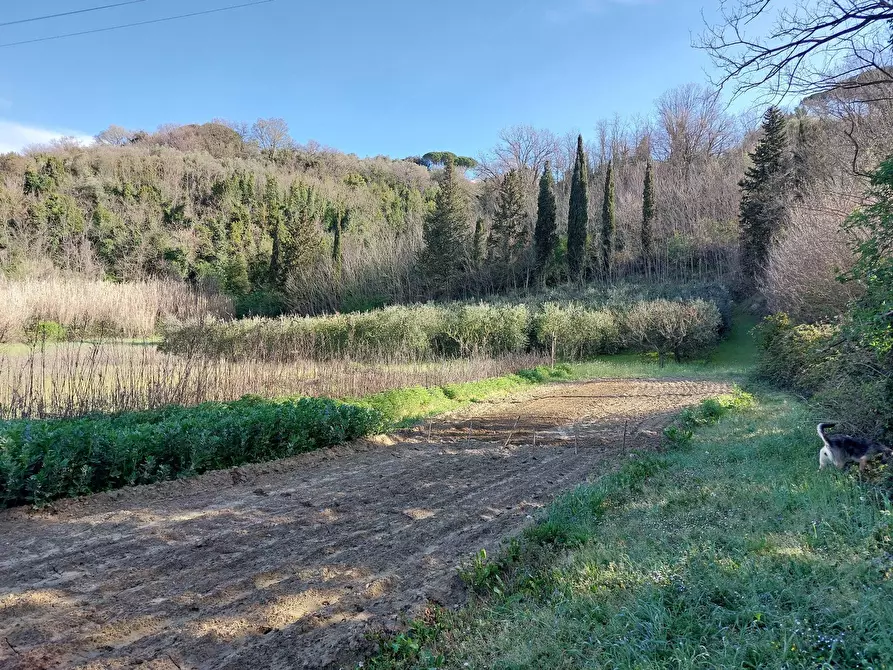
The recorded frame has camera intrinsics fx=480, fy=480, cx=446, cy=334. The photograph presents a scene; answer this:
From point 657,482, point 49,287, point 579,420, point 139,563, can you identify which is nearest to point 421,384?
point 579,420

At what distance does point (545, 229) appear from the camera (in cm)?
3503

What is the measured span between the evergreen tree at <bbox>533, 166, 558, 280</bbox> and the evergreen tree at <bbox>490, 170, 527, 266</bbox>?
235cm

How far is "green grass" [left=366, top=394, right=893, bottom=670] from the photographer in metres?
2.33

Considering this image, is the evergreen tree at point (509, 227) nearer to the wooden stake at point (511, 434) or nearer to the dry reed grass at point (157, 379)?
the dry reed grass at point (157, 379)

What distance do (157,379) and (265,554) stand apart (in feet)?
21.2

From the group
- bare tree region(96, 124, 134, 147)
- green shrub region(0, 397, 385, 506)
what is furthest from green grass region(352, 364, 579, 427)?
bare tree region(96, 124, 134, 147)

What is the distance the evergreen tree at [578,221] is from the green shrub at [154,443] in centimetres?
2933

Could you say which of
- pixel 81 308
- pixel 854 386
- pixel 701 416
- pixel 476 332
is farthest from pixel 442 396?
pixel 81 308

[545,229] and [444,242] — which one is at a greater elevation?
[545,229]

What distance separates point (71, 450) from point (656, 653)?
19.5 ft

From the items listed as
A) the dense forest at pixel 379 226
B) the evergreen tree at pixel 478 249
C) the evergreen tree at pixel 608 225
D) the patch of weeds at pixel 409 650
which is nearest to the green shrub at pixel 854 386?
the patch of weeds at pixel 409 650

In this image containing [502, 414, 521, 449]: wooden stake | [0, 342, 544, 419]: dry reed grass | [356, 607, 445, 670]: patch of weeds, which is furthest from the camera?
[0, 342, 544, 419]: dry reed grass

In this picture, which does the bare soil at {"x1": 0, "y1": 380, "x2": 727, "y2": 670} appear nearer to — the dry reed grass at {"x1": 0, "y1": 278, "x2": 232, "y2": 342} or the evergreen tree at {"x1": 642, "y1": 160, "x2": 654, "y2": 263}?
the dry reed grass at {"x1": 0, "y1": 278, "x2": 232, "y2": 342}

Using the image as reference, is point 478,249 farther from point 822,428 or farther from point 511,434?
point 822,428
